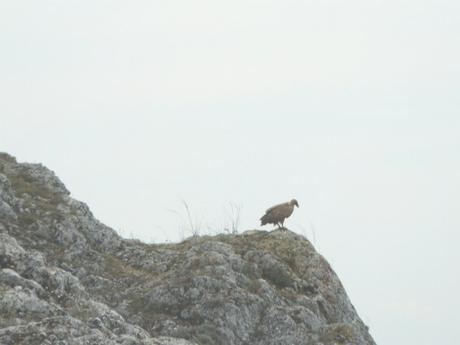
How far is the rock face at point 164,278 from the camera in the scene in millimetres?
12031

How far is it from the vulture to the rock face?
2.40 ft

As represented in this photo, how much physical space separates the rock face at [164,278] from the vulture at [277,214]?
73 centimetres

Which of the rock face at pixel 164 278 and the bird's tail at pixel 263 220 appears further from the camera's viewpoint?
the bird's tail at pixel 263 220

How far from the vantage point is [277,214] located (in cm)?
1753

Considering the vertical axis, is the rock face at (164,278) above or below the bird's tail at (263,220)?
below

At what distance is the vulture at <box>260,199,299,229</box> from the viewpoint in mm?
17500

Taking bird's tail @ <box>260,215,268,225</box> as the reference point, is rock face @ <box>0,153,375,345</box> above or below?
below

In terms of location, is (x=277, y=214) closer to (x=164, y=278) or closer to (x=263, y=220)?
(x=263, y=220)

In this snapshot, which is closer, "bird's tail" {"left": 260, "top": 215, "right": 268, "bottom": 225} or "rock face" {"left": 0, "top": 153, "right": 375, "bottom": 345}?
"rock face" {"left": 0, "top": 153, "right": 375, "bottom": 345}

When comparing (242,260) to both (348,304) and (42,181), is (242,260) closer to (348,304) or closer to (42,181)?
(348,304)

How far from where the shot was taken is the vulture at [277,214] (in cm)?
1750

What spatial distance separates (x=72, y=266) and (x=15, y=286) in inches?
133

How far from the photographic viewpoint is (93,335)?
965 centimetres

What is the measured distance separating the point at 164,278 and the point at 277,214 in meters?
3.87
